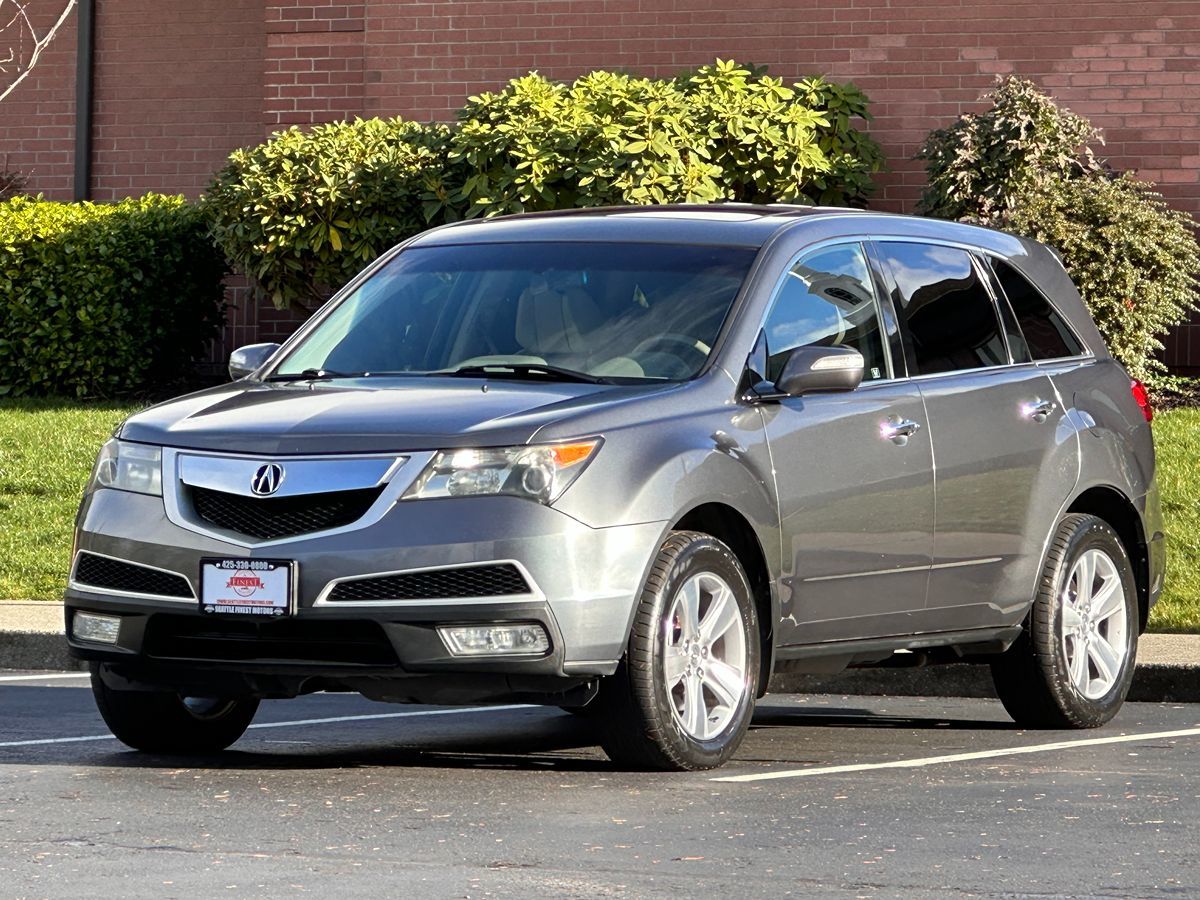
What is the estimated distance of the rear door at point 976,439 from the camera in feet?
28.2

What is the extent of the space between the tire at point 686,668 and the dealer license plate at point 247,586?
102 cm

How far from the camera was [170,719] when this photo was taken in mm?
8109

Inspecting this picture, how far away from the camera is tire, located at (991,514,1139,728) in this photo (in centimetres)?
907

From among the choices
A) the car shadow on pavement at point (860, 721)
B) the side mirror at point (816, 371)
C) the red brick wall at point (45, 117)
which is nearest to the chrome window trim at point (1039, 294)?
the car shadow on pavement at point (860, 721)

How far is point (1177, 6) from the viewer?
18500 mm

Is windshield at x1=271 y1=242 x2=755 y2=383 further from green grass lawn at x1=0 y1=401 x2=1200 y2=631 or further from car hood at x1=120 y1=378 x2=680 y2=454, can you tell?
green grass lawn at x1=0 y1=401 x2=1200 y2=631

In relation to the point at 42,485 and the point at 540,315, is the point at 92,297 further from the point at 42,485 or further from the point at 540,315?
the point at 540,315

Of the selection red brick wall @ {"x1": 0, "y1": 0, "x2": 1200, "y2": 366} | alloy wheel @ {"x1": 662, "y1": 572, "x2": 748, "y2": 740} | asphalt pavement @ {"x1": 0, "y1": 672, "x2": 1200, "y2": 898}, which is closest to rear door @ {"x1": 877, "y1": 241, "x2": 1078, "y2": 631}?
asphalt pavement @ {"x1": 0, "y1": 672, "x2": 1200, "y2": 898}

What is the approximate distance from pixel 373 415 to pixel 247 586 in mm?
655

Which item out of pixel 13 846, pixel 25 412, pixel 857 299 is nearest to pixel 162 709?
pixel 13 846

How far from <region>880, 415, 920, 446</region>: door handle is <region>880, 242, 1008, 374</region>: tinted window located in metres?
0.36

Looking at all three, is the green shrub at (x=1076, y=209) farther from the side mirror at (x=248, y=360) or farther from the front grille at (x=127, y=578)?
the front grille at (x=127, y=578)

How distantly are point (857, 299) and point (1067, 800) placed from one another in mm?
2201

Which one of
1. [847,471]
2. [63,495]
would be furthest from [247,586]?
[63,495]
